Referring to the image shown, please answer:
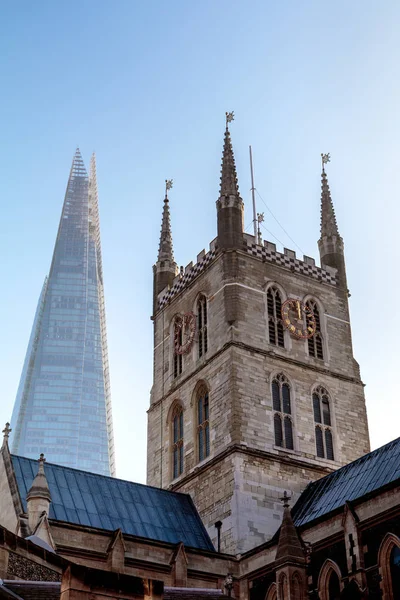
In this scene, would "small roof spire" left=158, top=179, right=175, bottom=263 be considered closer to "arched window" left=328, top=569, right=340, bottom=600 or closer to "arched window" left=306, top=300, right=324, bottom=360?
"arched window" left=306, top=300, right=324, bottom=360

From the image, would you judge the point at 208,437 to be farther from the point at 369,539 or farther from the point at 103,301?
the point at 103,301

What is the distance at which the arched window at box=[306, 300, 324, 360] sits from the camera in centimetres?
4284

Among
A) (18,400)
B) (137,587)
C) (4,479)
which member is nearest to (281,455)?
(4,479)

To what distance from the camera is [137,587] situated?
17344 mm

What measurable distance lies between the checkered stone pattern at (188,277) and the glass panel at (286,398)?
24.1 ft

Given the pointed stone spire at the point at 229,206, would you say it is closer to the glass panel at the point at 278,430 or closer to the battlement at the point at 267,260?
the battlement at the point at 267,260

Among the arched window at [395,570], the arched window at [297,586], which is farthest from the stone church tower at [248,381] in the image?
the arched window at [297,586]

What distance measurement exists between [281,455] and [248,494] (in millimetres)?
2620

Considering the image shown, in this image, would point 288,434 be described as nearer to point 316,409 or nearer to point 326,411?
point 316,409

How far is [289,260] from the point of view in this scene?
44719mm

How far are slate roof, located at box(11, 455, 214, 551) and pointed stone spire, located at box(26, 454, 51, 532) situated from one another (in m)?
1.32

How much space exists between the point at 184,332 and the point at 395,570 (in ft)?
61.6

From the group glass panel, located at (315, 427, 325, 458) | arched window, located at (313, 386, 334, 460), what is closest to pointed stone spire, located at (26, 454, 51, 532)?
glass panel, located at (315, 427, 325, 458)

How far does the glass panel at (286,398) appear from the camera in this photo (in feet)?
132
